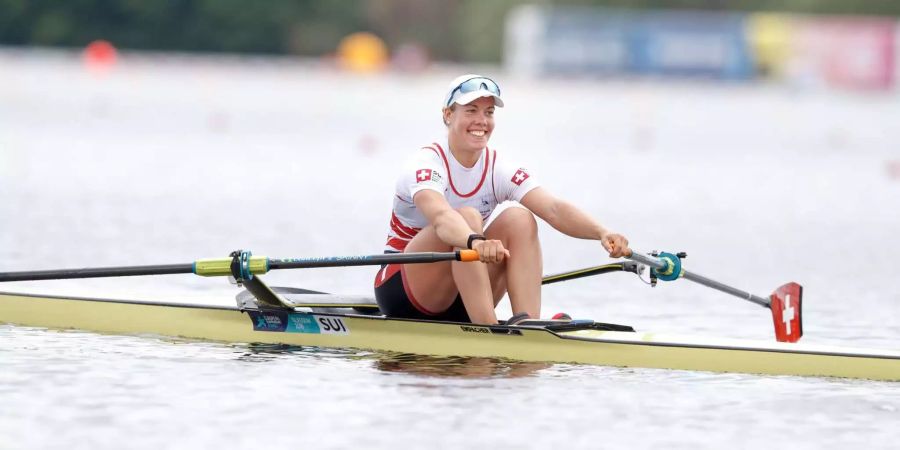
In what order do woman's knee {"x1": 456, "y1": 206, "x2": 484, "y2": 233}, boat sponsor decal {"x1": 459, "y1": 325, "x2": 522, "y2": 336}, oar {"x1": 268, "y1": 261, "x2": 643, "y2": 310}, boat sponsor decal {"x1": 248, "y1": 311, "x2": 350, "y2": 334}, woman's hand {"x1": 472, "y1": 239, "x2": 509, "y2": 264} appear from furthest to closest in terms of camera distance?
oar {"x1": 268, "y1": 261, "x2": 643, "y2": 310} → boat sponsor decal {"x1": 248, "y1": 311, "x2": 350, "y2": 334} → boat sponsor decal {"x1": 459, "y1": 325, "x2": 522, "y2": 336} → woman's knee {"x1": 456, "y1": 206, "x2": 484, "y2": 233} → woman's hand {"x1": 472, "y1": 239, "x2": 509, "y2": 264}

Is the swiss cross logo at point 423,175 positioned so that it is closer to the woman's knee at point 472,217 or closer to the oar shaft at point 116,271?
the woman's knee at point 472,217

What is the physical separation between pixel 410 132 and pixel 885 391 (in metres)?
27.0

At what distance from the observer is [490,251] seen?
8250mm

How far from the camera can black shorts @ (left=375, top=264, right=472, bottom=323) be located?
8.91 metres

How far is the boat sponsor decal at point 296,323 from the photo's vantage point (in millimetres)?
9148

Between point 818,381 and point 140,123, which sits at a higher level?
point 140,123

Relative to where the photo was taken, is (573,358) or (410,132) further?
(410,132)

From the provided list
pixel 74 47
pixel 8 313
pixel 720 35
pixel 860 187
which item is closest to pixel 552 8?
pixel 74 47

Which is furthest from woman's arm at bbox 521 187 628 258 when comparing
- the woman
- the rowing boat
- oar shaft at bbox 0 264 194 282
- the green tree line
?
the green tree line

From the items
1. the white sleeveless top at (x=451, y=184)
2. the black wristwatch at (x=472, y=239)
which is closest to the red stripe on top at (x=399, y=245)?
the white sleeveless top at (x=451, y=184)

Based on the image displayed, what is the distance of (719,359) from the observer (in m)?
8.55

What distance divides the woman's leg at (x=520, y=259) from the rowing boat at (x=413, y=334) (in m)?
0.15

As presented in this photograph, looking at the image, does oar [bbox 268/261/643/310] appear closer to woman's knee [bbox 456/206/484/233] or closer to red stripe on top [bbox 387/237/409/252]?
red stripe on top [bbox 387/237/409/252]

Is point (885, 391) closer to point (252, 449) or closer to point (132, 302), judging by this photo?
point (252, 449)
